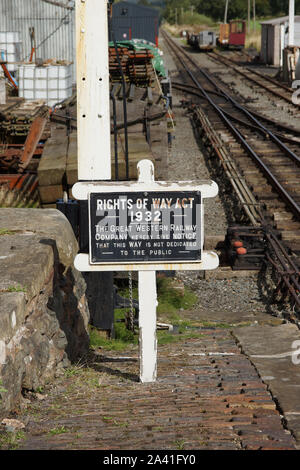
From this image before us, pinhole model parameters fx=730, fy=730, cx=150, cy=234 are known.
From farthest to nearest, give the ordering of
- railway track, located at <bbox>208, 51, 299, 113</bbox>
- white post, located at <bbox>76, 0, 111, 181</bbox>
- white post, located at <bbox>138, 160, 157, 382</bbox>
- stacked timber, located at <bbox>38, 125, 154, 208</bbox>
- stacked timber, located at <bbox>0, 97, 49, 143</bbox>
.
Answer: railway track, located at <bbox>208, 51, 299, 113</bbox> < stacked timber, located at <bbox>0, 97, 49, 143</bbox> < stacked timber, located at <bbox>38, 125, 154, 208</bbox> < white post, located at <bbox>76, 0, 111, 181</bbox> < white post, located at <bbox>138, 160, 157, 382</bbox>

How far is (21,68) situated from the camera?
886 inches

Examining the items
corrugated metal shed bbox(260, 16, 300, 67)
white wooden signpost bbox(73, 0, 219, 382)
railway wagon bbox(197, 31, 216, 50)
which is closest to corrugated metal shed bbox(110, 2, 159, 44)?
corrugated metal shed bbox(260, 16, 300, 67)

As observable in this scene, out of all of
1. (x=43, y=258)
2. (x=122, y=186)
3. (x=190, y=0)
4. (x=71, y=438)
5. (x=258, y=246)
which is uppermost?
(x=190, y=0)

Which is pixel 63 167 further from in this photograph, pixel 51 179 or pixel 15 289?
pixel 15 289

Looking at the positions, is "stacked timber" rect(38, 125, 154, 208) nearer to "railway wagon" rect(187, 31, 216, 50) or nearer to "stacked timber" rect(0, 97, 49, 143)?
"stacked timber" rect(0, 97, 49, 143)

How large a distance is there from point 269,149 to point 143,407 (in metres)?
14.6

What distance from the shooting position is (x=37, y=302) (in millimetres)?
5133

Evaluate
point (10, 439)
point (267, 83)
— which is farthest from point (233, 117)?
point (10, 439)

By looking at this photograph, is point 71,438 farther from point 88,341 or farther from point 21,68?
point 21,68

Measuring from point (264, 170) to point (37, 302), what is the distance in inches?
446

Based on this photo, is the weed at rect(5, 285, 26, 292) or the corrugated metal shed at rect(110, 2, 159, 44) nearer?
the weed at rect(5, 285, 26, 292)

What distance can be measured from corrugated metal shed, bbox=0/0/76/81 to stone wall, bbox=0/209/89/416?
21.0m

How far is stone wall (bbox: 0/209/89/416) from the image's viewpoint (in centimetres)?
431
